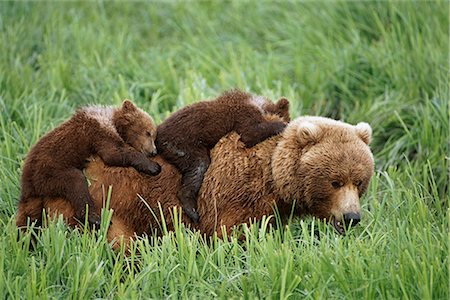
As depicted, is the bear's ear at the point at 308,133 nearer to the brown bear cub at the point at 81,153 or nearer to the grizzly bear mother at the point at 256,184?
the grizzly bear mother at the point at 256,184

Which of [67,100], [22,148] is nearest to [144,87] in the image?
[67,100]

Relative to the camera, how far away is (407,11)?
8906 millimetres

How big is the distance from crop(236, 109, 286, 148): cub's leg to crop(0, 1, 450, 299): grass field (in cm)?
58

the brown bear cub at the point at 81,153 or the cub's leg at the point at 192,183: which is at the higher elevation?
the brown bear cub at the point at 81,153

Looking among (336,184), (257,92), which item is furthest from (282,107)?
(257,92)

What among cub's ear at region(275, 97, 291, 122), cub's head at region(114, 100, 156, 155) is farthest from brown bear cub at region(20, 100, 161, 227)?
cub's ear at region(275, 97, 291, 122)

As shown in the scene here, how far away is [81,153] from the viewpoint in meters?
5.21

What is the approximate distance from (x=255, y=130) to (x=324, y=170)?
21.6 inches

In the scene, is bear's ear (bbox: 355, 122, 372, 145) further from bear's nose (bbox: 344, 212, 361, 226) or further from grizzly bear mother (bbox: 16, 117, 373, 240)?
bear's nose (bbox: 344, 212, 361, 226)

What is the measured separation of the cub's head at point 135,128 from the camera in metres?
5.40

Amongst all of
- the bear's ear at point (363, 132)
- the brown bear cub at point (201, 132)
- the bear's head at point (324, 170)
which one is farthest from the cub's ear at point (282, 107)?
the bear's ear at point (363, 132)

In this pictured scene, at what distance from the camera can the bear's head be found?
5059 mm

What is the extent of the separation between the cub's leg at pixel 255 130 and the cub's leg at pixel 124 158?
571 millimetres

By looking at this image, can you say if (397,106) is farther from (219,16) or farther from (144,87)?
(219,16)
